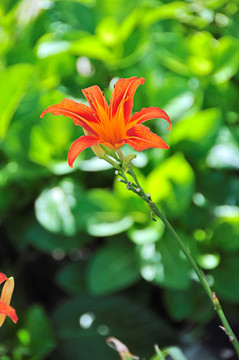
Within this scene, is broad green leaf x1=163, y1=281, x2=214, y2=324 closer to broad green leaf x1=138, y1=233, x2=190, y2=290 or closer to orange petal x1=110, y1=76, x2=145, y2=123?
broad green leaf x1=138, y1=233, x2=190, y2=290

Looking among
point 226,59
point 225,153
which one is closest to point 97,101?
point 225,153

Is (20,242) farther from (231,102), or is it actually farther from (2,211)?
(231,102)

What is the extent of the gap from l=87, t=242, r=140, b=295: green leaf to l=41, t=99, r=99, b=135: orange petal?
1.96ft

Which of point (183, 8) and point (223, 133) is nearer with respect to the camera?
point (223, 133)

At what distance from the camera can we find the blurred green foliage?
1.07 m

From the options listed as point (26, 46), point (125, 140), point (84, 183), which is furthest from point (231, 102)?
point (125, 140)

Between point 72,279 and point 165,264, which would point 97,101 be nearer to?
point 165,264

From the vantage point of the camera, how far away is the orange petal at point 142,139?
1.69 ft

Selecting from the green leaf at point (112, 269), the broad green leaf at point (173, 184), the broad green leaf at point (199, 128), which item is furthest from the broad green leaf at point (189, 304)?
the broad green leaf at point (199, 128)

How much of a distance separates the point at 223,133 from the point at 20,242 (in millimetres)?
548

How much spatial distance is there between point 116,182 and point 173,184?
4.9 inches

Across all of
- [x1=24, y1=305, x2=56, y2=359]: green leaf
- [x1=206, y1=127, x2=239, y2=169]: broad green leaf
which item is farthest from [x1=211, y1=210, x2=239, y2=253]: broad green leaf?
[x1=24, y1=305, x2=56, y2=359]: green leaf

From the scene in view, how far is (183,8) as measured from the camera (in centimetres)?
128

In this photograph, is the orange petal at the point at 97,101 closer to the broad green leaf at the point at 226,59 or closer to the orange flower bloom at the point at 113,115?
the orange flower bloom at the point at 113,115
